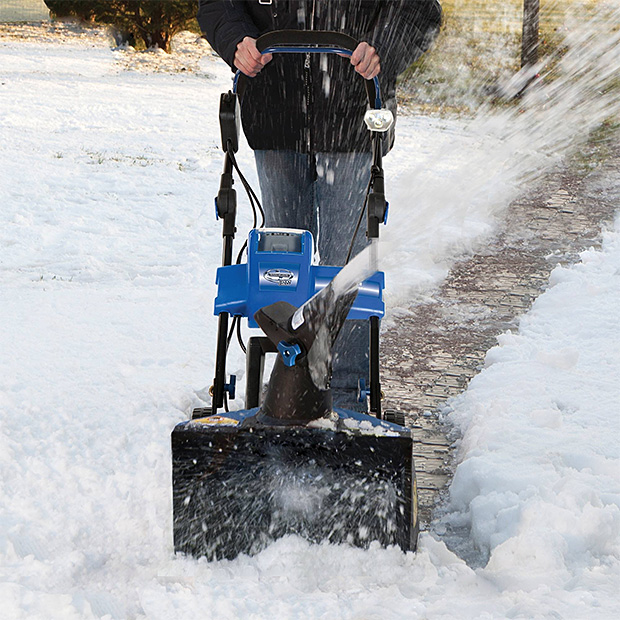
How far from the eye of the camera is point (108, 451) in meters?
2.54

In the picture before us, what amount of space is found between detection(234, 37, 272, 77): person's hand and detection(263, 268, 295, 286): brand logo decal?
1.96 feet

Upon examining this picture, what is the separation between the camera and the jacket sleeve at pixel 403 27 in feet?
7.75

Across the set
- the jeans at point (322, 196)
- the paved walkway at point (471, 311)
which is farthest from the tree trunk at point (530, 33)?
the jeans at point (322, 196)

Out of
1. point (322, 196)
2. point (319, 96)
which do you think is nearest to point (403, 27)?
point (319, 96)

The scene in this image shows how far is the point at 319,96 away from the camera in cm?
252

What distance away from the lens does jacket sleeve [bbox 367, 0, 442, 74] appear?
236 cm

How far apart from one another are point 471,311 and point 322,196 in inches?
66.7

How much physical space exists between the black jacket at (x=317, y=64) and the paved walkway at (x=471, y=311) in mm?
1073

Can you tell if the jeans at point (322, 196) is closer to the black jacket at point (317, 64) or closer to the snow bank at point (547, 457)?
the black jacket at point (317, 64)

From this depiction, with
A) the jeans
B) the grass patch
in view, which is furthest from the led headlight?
the grass patch

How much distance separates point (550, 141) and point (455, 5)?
6.75 meters

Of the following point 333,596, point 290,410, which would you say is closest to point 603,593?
point 333,596

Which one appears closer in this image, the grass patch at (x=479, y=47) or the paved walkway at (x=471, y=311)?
the paved walkway at (x=471, y=311)

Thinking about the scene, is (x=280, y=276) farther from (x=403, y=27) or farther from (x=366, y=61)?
(x=403, y=27)
